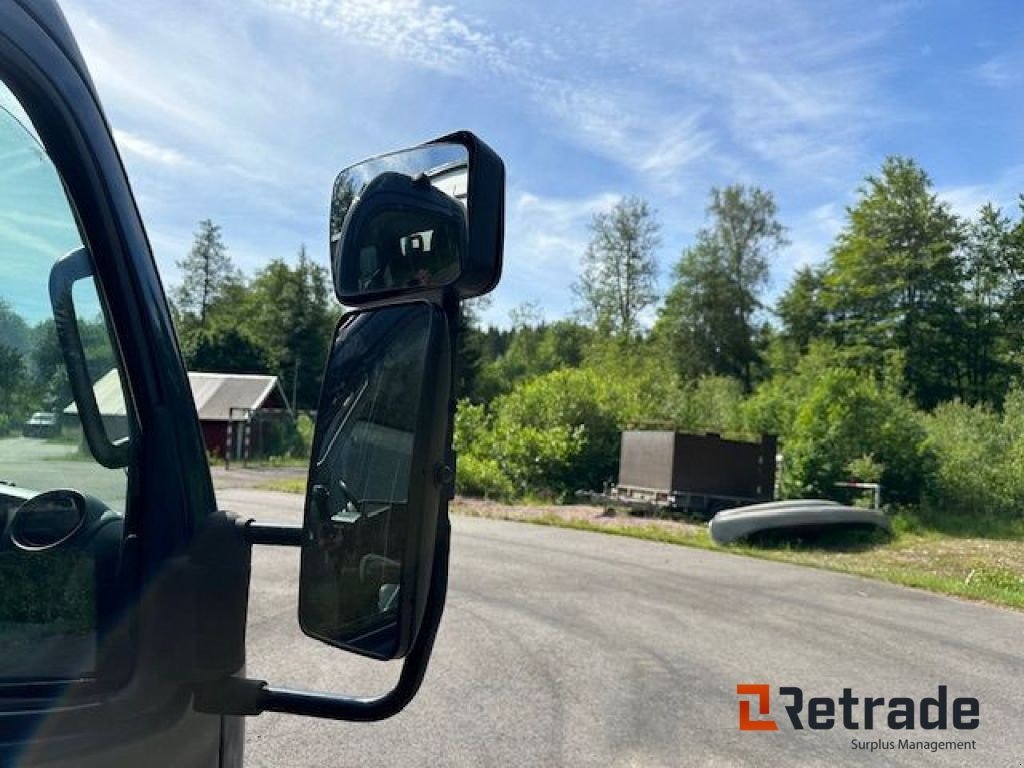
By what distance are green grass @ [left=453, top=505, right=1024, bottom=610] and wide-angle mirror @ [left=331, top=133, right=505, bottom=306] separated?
9.76 meters

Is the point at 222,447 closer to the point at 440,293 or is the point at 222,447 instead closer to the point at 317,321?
the point at 317,321

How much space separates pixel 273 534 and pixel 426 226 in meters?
0.59

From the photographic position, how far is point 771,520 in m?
12.7

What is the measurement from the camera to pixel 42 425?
51.5 inches

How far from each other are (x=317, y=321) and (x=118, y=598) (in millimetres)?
58861

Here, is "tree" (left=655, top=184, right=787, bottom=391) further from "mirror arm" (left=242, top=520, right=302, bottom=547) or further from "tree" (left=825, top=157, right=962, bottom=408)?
"mirror arm" (left=242, top=520, right=302, bottom=547)

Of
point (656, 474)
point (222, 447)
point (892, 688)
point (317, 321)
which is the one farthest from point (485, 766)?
point (317, 321)

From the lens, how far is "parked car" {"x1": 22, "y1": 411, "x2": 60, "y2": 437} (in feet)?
4.24

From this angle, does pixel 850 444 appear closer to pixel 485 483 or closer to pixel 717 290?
pixel 485 483

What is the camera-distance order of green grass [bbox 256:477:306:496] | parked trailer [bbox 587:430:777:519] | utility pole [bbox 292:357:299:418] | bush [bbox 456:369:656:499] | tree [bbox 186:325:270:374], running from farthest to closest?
utility pole [bbox 292:357:299:418]
tree [bbox 186:325:270:374]
bush [bbox 456:369:656:499]
green grass [bbox 256:477:306:496]
parked trailer [bbox 587:430:777:519]

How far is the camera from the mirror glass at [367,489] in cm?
114

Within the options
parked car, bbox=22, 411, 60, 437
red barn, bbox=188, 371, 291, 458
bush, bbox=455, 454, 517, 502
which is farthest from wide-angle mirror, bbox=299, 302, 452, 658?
red barn, bbox=188, 371, 291, 458

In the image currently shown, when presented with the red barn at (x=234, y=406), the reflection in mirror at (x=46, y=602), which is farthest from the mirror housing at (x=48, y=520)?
the red barn at (x=234, y=406)

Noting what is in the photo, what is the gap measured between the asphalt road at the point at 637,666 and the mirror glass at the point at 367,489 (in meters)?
3.08
